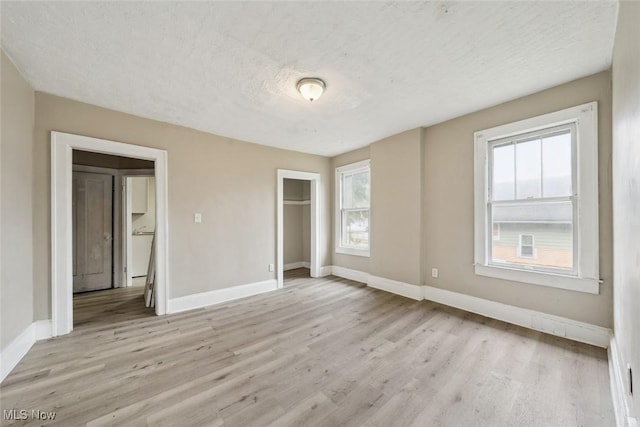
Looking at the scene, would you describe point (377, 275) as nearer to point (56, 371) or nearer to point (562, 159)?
point (562, 159)

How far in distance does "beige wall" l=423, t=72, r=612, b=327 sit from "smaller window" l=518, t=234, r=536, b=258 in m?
0.35

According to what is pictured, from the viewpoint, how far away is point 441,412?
5.15 ft

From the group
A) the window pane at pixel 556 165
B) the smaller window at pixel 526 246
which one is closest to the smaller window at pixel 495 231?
the smaller window at pixel 526 246

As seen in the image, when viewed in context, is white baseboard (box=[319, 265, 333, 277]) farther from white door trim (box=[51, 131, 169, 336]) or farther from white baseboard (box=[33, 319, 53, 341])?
white baseboard (box=[33, 319, 53, 341])

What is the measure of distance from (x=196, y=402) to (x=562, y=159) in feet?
13.2

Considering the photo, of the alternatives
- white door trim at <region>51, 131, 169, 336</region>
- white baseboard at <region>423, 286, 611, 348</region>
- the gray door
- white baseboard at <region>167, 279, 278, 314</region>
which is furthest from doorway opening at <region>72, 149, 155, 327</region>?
white baseboard at <region>423, 286, 611, 348</region>

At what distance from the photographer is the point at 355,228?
504cm

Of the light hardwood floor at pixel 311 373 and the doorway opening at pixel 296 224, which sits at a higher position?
the doorway opening at pixel 296 224

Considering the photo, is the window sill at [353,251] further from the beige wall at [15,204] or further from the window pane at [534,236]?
the beige wall at [15,204]

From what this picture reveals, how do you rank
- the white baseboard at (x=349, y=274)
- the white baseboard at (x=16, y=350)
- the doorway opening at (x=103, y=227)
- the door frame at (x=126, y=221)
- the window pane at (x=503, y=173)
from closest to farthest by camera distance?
the white baseboard at (x=16, y=350), the window pane at (x=503, y=173), the doorway opening at (x=103, y=227), the door frame at (x=126, y=221), the white baseboard at (x=349, y=274)

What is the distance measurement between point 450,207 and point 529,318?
5.02ft

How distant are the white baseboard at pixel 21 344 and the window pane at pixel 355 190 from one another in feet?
15.0

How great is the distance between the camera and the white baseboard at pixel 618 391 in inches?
53.2

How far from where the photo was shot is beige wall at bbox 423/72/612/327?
2268mm
